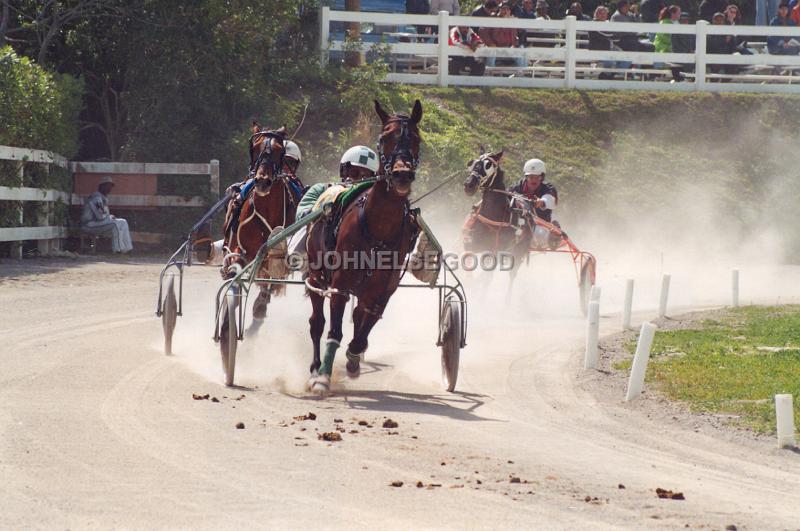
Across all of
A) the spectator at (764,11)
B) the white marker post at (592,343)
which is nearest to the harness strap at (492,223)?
the white marker post at (592,343)

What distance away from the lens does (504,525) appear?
20.3 ft

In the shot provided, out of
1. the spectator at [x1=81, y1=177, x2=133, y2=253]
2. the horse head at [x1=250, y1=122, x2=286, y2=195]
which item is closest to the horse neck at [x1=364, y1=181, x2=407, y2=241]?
the horse head at [x1=250, y1=122, x2=286, y2=195]

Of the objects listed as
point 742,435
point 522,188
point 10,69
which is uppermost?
point 10,69

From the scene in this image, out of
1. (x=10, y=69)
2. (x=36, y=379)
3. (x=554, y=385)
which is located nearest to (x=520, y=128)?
(x=10, y=69)

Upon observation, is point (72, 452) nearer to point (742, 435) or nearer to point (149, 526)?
point (149, 526)

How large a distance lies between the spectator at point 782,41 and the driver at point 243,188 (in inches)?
838

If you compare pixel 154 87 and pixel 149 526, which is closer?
pixel 149 526

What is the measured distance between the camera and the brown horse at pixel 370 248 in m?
9.85

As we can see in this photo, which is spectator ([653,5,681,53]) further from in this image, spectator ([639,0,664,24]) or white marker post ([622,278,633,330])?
white marker post ([622,278,633,330])

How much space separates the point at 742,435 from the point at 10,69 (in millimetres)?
14785

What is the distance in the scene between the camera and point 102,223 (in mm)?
22266

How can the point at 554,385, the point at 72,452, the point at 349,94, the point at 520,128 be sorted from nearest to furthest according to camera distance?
the point at 72,452 → the point at 554,385 → the point at 349,94 → the point at 520,128

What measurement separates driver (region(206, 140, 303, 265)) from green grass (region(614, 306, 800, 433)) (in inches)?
155

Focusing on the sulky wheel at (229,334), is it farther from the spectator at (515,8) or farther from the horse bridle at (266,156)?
the spectator at (515,8)
